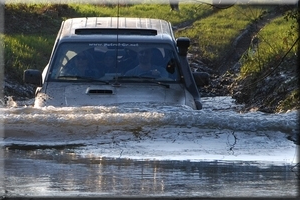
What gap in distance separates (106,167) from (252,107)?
6.37 m

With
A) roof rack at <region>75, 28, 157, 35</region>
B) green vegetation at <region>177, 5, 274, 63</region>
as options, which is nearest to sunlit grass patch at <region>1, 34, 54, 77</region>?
green vegetation at <region>177, 5, 274, 63</region>

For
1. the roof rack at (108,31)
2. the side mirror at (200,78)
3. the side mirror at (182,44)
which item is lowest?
the side mirror at (200,78)

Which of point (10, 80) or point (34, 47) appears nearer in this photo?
point (10, 80)

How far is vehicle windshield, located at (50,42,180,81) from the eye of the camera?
8.12 meters

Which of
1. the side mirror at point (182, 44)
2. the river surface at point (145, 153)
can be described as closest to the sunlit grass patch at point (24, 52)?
the side mirror at point (182, 44)

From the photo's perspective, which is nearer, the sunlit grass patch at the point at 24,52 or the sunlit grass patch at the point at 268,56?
the sunlit grass patch at the point at 268,56

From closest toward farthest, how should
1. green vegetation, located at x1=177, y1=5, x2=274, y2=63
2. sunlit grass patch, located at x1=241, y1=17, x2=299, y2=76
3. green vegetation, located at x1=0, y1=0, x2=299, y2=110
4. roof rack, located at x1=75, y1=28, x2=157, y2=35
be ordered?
roof rack, located at x1=75, y1=28, x2=157, y2=35 → green vegetation, located at x1=0, y1=0, x2=299, y2=110 → sunlit grass patch, located at x1=241, y1=17, x2=299, y2=76 → green vegetation, located at x1=177, y1=5, x2=274, y2=63

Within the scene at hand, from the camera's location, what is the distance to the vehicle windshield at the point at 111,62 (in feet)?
26.7

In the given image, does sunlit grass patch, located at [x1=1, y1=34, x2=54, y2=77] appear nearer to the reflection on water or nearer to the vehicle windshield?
the vehicle windshield

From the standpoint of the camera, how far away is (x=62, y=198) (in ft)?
16.7

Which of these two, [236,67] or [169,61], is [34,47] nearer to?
[236,67]

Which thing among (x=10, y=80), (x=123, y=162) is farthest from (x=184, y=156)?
(x=10, y=80)

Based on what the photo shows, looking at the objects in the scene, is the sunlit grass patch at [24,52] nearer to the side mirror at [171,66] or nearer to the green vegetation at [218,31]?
the green vegetation at [218,31]

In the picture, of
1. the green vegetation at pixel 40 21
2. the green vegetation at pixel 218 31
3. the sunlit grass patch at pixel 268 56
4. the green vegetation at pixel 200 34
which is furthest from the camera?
the green vegetation at pixel 218 31
